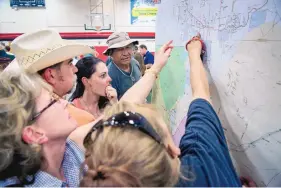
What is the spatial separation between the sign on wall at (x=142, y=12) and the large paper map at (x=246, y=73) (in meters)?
7.07

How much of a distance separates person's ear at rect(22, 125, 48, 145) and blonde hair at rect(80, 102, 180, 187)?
305 mm

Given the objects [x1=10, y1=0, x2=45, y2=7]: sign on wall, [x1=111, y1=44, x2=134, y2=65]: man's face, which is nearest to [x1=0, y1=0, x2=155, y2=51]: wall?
[x1=10, y1=0, x2=45, y2=7]: sign on wall

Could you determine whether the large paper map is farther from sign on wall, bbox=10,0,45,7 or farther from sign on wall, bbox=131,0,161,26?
sign on wall, bbox=10,0,45,7

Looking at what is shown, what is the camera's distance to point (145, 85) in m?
1.52

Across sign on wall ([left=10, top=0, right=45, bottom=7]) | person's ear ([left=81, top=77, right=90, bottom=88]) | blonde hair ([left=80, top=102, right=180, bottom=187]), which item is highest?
sign on wall ([left=10, top=0, right=45, bottom=7])

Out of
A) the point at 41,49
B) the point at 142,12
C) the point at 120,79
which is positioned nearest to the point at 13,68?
the point at 41,49

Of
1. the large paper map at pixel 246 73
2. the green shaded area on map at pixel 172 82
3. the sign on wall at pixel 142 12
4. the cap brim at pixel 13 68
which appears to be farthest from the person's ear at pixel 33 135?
the sign on wall at pixel 142 12

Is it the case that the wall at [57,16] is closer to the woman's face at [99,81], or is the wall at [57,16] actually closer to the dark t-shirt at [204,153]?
the woman's face at [99,81]

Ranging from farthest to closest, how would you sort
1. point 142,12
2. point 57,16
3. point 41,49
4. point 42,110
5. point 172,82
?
point 142,12 < point 57,16 < point 172,82 < point 41,49 < point 42,110

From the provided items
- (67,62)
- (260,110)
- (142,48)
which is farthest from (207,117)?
(142,48)

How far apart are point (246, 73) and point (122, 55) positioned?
1554mm

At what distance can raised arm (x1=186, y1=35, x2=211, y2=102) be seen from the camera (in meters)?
1.19

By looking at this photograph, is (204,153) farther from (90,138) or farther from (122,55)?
(122,55)

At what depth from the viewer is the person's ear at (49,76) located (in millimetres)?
1355
